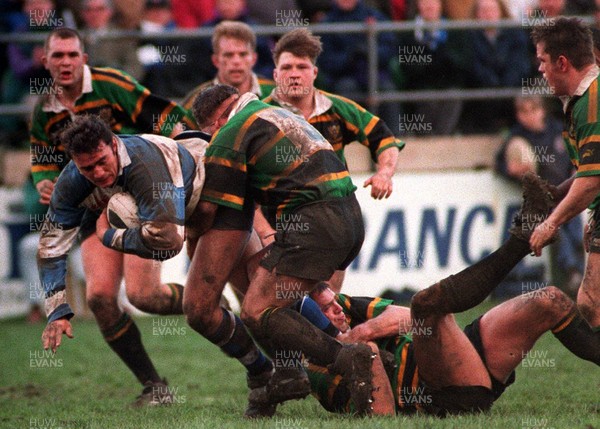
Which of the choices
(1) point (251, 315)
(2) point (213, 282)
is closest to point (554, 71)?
(1) point (251, 315)

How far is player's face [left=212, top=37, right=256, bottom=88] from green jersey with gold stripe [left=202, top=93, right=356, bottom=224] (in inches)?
82.7

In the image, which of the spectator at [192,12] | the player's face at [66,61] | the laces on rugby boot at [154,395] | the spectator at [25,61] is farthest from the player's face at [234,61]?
the spectator at [192,12]

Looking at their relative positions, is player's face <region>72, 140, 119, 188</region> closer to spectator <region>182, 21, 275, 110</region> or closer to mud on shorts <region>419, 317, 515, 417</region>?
mud on shorts <region>419, 317, 515, 417</region>

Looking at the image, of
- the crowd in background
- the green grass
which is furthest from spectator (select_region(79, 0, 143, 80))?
the green grass

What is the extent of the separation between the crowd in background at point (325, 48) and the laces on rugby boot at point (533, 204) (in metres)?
5.27

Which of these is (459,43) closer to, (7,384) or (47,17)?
(47,17)

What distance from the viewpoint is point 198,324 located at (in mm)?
6898

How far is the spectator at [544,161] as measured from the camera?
11680 millimetres

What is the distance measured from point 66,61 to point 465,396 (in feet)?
12.0

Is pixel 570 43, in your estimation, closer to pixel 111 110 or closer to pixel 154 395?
pixel 111 110

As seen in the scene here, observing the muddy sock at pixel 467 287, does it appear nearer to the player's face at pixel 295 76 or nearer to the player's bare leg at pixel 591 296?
the player's bare leg at pixel 591 296

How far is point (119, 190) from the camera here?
6.36m

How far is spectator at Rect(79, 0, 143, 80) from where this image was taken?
1135 centimetres

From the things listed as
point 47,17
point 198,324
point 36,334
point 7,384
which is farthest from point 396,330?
point 47,17
